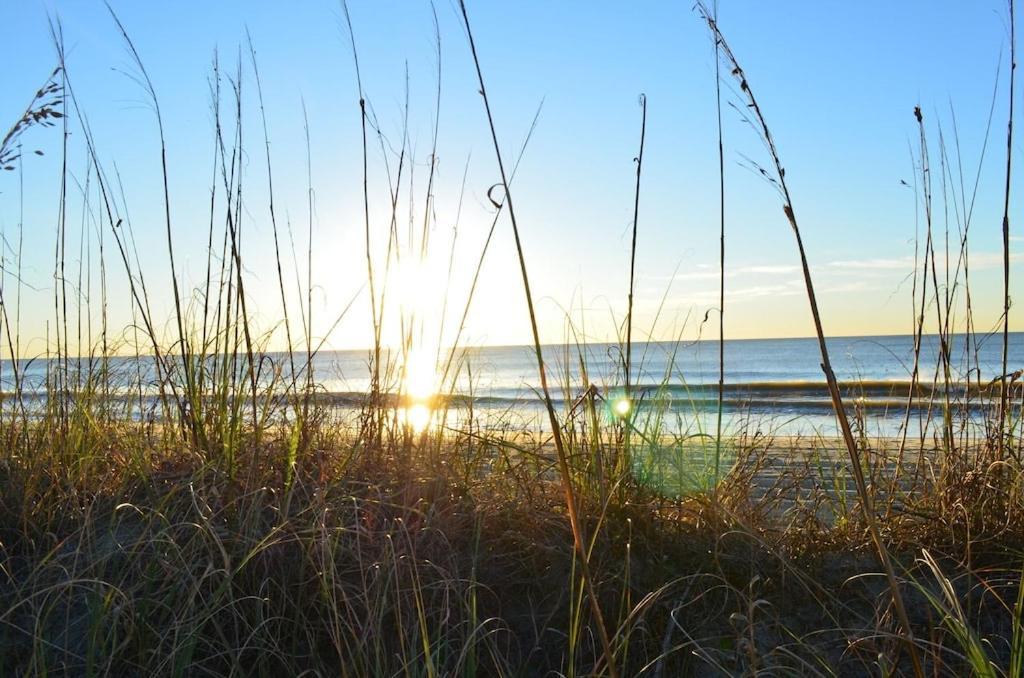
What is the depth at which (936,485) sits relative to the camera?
2156mm

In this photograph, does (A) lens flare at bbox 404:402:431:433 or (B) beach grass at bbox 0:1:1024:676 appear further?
(A) lens flare at bbox 404:402:431:433

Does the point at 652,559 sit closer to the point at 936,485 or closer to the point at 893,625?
the point at 893,625

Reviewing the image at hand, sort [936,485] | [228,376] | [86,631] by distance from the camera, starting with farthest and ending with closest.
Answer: [228,376] < [936,485] < [86,631]

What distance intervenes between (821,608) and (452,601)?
843 mm

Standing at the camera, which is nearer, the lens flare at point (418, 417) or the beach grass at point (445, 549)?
the beach grass at point (445, 549)

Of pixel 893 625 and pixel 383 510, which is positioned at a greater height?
pixel 383 510

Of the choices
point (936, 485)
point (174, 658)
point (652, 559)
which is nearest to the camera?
point (174, 658)

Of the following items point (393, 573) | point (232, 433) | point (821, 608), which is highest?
point (232, 433)

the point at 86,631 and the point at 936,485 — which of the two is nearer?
the point at 86,631

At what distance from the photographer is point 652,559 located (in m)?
1.92

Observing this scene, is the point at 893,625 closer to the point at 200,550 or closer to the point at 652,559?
the point at 652,559

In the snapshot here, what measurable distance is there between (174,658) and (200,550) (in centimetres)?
31

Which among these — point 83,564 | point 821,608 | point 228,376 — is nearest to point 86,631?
point 83,564

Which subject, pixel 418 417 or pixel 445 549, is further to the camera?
pixel 418 417
